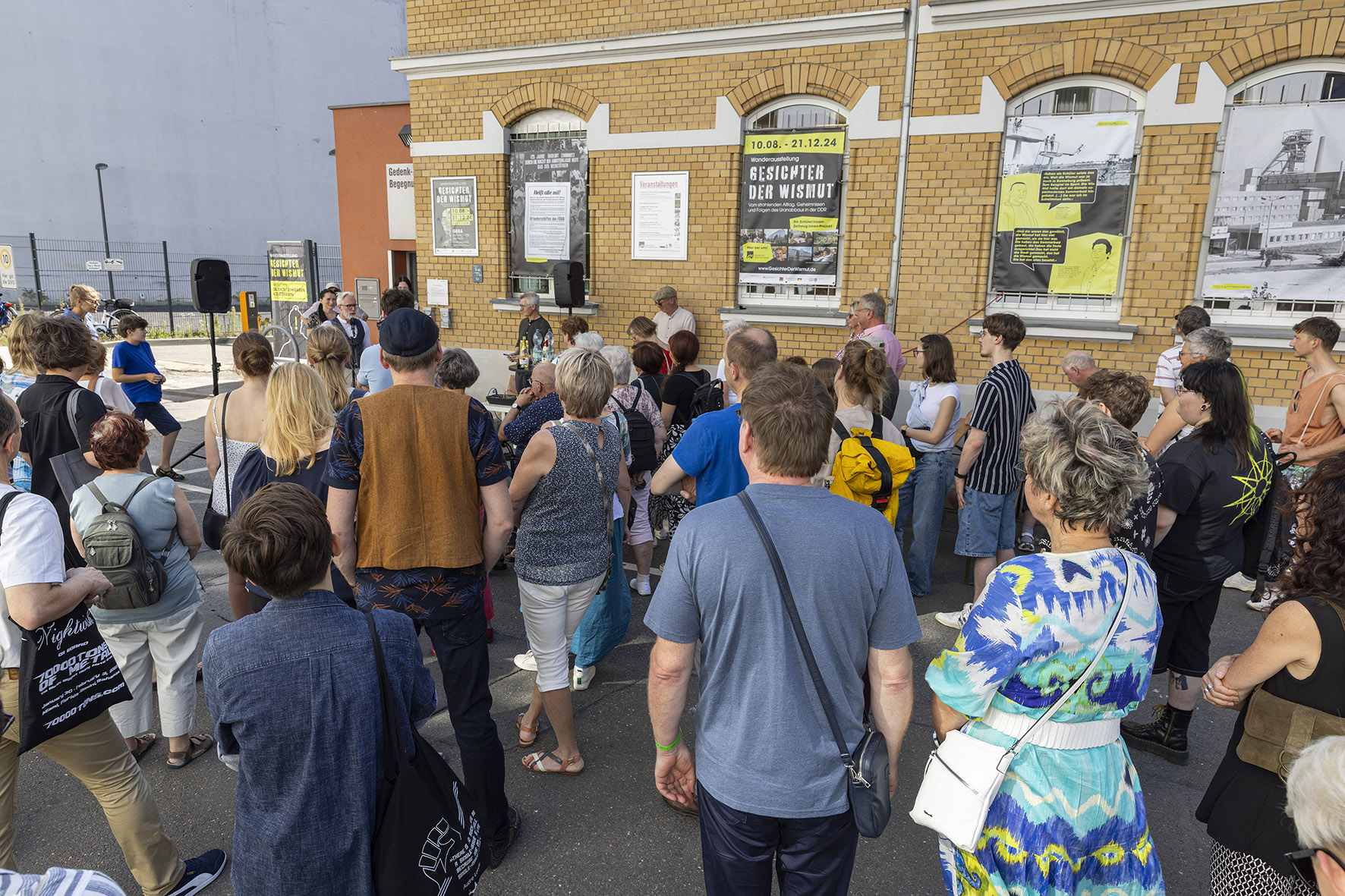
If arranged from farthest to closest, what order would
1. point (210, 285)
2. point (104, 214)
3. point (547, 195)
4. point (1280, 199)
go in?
point (104, 214), point (547, 195), point (210, 285), point (1280, 199)

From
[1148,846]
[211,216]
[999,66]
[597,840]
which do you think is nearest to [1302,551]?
[1148,846]

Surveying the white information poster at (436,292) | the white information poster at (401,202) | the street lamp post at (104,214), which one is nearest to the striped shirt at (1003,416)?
the white information poster at (436,292)

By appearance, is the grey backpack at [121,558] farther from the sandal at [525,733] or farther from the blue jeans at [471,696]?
the sandal at [525,733]

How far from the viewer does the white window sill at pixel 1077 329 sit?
27.4ft

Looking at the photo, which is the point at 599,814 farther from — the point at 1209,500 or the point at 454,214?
the point at 454,214

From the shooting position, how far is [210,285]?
10.1 meters

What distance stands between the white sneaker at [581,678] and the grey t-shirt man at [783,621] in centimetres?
262

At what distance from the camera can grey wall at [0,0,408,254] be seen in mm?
30516

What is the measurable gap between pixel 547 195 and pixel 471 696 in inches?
375

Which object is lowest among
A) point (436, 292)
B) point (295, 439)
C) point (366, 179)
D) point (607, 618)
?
point (607, 618)

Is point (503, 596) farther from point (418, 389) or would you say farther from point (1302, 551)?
point (1302, 551)

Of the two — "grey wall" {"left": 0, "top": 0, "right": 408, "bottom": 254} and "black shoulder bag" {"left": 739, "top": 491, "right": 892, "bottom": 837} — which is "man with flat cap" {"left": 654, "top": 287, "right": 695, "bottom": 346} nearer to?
"black shoulder bag" {"left": 739, "top": 491, "right": 892, "bottom": 837}

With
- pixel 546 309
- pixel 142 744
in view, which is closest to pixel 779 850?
pixel 142 744

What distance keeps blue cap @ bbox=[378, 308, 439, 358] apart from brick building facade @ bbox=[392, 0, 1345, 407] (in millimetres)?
7358
